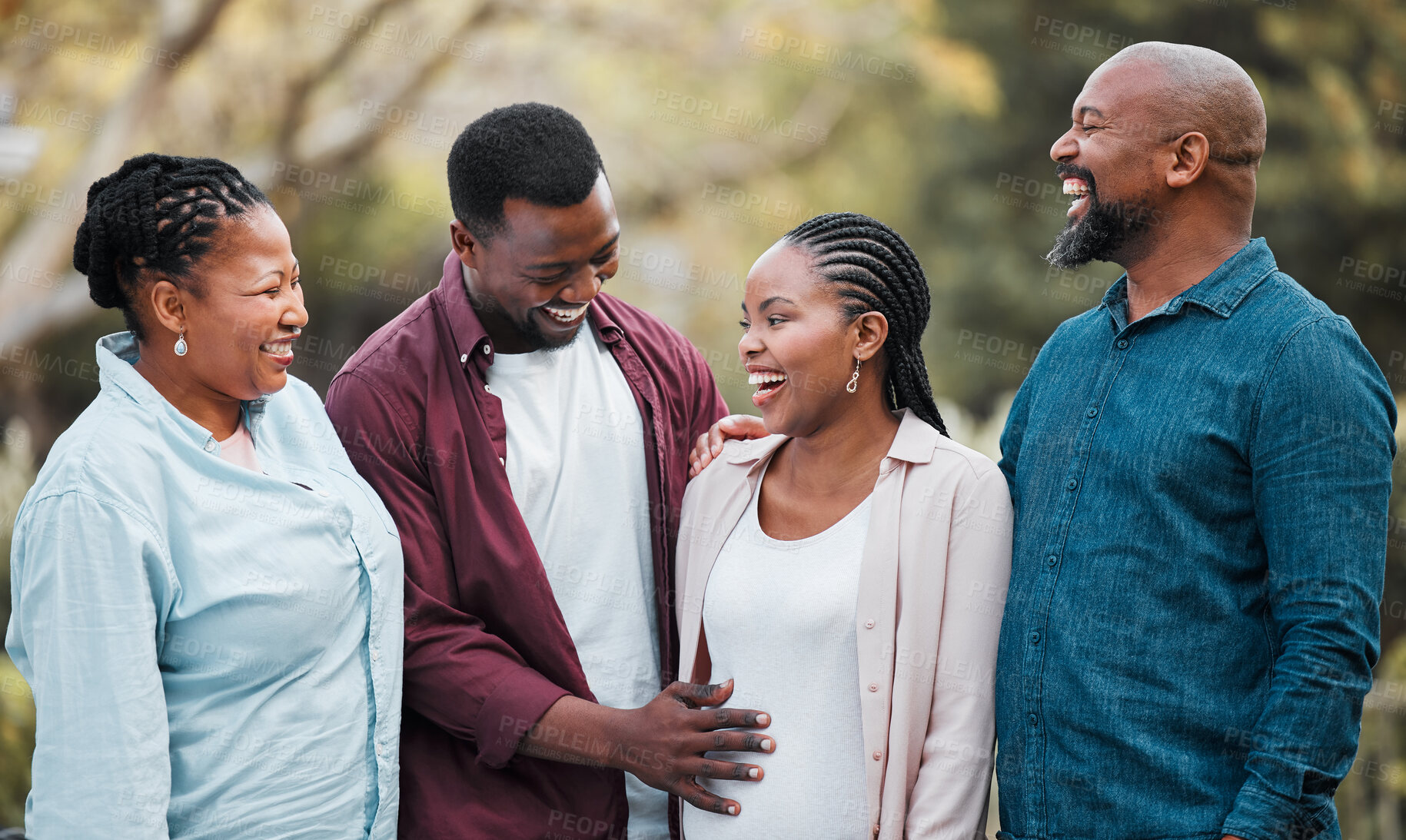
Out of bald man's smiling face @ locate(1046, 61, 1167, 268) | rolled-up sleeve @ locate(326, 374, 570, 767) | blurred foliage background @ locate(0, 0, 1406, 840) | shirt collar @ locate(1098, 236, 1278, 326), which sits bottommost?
rolled-up sleeve @ locate(326, 374, 570, 767)

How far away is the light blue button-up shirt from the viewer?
182 cm

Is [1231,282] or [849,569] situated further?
[849,569]

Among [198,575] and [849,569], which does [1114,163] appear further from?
[198,575]

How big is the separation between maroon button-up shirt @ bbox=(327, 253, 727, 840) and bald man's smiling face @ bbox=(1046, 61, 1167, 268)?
1126mm

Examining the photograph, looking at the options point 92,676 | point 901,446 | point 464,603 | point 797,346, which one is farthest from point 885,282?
point 92,676

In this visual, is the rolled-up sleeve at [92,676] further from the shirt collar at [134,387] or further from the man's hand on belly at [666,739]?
the man's hand on belly at [666,739]

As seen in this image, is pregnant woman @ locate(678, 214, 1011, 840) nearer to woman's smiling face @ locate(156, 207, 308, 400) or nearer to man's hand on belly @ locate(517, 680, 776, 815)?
man's hand on belly @ locate(517, 680, 776, 815)

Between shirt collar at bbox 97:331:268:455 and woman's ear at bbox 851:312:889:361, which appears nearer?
shirt collar at bbox 97:331:268:455

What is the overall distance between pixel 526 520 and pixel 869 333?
2.71 feet

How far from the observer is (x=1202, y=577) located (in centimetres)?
196

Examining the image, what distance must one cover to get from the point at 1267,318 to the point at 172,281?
1909 mm

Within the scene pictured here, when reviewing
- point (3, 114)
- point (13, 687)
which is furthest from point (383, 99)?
point (13, 687)

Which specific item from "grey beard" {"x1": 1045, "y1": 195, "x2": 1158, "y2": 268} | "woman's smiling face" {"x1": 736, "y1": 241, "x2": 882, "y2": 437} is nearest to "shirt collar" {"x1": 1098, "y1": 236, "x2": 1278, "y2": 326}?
"grey beard" {"x1": 1045, "y1": 195, "x2": 1158, "y2": 268}

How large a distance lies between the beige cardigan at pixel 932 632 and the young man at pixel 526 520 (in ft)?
1.09
